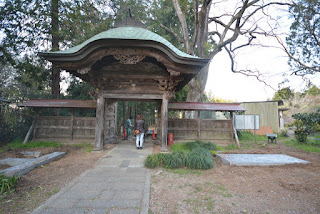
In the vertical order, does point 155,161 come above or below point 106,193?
above

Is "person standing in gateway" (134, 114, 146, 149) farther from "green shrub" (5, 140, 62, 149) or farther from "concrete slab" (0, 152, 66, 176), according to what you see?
"green shrub" (5, 140, 62, 149)

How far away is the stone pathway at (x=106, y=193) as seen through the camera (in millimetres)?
2512

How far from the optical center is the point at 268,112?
661 inches

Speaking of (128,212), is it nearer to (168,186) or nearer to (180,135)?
(168,186)

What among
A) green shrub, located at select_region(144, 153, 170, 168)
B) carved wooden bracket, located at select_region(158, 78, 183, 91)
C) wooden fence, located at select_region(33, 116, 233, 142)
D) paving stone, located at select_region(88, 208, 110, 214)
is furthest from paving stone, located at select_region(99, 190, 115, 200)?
wooden fence, located at select_region(33, 116, 233, 142)

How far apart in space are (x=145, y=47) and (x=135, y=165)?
3796mm

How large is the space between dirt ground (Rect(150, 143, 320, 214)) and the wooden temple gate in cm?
267

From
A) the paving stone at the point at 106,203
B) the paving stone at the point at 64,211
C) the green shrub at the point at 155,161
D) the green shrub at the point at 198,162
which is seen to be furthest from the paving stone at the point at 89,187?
the green shrub at the point at 198,162

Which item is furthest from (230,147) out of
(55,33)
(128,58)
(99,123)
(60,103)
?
(55,33)

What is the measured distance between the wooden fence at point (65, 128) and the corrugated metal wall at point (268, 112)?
17188 mm

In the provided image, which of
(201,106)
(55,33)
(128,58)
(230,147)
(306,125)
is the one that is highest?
(55,33)

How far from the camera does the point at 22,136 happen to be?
29.0 feet

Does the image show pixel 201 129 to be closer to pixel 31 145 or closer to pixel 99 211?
pixel 99 211

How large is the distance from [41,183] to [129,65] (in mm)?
4829
